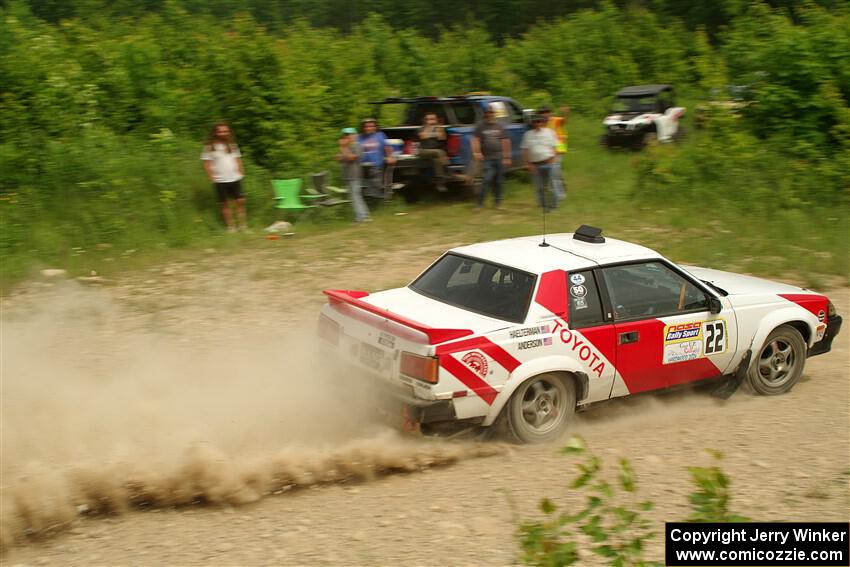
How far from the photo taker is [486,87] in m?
25.5

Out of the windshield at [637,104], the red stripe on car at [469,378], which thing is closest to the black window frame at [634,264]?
the red stripe on car at [469,378]

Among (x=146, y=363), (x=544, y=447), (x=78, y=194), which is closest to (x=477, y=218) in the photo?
(x=78, y=194)

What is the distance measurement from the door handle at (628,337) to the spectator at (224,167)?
848 cm

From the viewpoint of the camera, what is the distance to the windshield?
21484mm

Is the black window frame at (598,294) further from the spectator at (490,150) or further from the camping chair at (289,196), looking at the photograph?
the camping chair at (289,196)

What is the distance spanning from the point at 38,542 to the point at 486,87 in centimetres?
2196

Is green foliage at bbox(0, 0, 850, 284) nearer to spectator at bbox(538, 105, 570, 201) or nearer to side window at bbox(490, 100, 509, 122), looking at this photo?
spectator at bbox(538, 105, 570, 201)

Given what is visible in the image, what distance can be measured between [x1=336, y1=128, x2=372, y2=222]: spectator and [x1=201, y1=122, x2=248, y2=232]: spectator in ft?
5.77

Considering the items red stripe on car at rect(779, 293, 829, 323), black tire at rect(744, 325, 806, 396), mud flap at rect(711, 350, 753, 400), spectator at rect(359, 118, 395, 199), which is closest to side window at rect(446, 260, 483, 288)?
mud flap at rect(711, 350, 753, 400)

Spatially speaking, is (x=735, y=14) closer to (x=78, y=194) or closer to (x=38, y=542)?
(x=78, y=194)

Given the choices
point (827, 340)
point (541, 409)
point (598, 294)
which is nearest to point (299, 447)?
point (541, 409)

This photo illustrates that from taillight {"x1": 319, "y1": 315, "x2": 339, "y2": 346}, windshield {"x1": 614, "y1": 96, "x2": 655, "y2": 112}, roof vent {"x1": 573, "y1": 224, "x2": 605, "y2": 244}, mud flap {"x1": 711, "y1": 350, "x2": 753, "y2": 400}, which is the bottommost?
mud flap {"x1": 711, "y1": 350, "x2": 753, "y2": 400}

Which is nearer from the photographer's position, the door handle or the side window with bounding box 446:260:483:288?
the door handle

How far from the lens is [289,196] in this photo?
14.7 m
